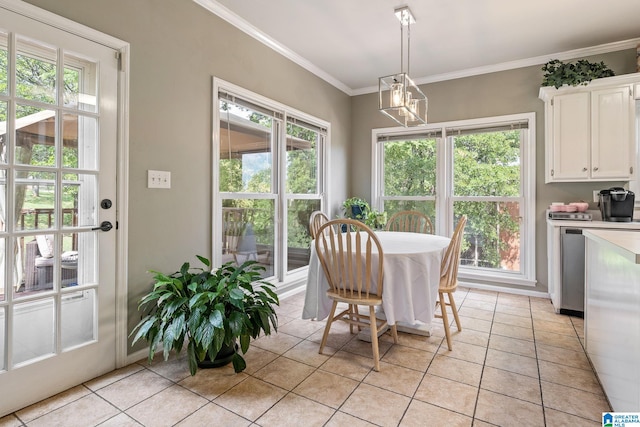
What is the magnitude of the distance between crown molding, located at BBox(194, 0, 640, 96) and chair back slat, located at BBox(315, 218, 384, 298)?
2.01m

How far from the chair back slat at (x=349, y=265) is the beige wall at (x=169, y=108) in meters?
1.08

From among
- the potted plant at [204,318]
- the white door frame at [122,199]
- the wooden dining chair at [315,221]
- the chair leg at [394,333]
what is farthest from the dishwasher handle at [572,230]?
the white door frame at [122,199]

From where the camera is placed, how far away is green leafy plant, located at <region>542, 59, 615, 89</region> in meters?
3.15

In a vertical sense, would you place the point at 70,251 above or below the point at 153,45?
below

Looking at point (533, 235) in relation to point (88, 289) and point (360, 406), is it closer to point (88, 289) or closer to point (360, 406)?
point (360, 406)

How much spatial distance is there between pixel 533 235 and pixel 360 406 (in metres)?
3.04

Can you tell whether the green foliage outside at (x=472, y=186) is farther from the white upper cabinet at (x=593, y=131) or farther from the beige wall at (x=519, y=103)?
the white upper cabinet at (x=593, y=131)

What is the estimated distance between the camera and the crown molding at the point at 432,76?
Result: 2766 millimetres

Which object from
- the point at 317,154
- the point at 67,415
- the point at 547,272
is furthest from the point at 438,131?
the point at 67,415

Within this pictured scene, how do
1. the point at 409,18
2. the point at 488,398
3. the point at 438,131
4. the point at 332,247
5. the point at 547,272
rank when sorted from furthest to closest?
the point at 438,131 → the point at 547,272 → the point at 409,18 → the point at 332,247 → the point at 488,398

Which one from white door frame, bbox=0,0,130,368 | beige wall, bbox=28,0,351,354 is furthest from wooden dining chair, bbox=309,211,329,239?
white door frame, bbox=0,0,130,368

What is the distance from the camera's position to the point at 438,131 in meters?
4.20

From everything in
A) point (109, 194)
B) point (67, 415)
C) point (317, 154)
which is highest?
point (317, 154)

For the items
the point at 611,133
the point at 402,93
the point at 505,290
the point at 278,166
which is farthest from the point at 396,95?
the point at 505,290
